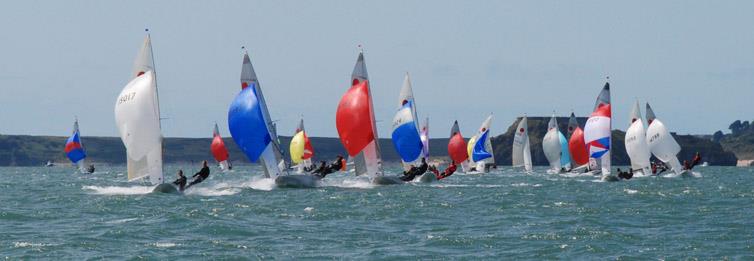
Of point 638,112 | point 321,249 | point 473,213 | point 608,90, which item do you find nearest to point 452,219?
point 473,213

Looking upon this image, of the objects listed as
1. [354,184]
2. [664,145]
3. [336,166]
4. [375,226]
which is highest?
[664,145]

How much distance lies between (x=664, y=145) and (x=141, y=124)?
3609cm

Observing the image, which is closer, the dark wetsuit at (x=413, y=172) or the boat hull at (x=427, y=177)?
the dark wetsuit at (x=413, y=172)

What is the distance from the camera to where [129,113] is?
141ft

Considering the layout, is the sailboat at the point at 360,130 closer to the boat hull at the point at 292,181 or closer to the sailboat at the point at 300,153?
the boat hull at the point at 292,181

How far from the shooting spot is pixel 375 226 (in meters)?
30.8

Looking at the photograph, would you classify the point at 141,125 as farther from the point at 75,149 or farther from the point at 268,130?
the point at 75,149

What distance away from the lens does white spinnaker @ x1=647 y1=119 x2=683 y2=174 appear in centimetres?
6944

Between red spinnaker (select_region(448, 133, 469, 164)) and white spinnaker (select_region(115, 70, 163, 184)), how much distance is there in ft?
167

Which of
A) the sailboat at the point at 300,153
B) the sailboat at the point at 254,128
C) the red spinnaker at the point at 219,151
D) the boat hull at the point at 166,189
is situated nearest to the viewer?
the boat hull at the point at 166,189

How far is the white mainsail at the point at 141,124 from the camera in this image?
141ft

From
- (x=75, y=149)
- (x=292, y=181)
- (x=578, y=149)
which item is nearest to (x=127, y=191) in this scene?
(x=292, y=181)

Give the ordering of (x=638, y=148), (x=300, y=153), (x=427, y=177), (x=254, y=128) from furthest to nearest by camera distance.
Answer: (x=300, y=153), (x=638, y=148), (x=427, y=177), (x=254, y=128)

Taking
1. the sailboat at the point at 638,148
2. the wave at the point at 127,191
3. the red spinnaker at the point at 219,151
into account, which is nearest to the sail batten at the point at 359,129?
the wave at the point at 127,191
